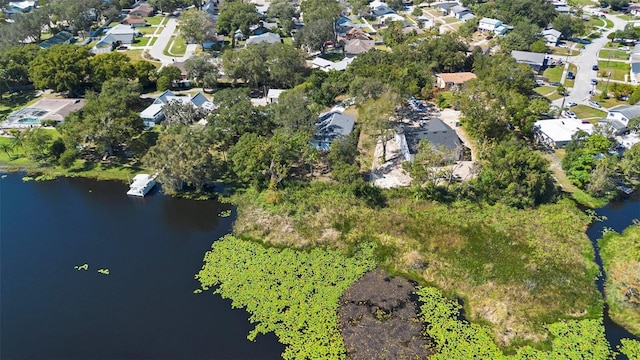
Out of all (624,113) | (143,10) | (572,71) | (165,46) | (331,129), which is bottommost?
(572,71)

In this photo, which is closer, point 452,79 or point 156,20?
point 452,79

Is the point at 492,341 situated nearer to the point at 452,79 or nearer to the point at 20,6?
the point at 452,79

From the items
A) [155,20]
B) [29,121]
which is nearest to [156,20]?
[155,20]

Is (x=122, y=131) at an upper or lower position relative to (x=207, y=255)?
upper

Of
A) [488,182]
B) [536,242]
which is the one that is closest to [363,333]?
[536,242]

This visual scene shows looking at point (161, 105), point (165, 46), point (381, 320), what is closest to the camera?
point (381, 320)

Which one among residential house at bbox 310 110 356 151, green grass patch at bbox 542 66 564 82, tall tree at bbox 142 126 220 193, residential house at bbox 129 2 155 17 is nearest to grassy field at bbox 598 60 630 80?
green grass patch at bbox 542 66 564 82

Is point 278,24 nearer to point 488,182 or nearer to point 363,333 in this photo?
point 488,182
